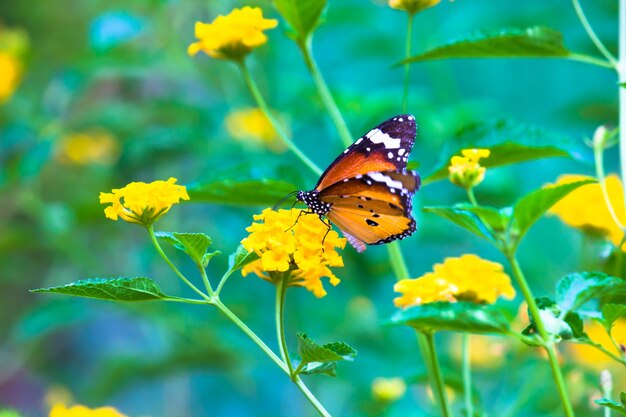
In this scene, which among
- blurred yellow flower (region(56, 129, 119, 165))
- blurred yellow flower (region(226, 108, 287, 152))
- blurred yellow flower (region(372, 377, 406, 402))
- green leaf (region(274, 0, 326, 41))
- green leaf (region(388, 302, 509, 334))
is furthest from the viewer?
blurred yellow flower (region(56, 129, 119, 165))

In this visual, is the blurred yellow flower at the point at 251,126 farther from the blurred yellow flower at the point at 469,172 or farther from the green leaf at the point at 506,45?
the blurred yellow flower at the point at 469,172

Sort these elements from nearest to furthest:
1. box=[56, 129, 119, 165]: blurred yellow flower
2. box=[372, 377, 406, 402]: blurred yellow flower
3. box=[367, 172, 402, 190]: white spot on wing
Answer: box=[367, 172, 402, 190]: white spot on wing < box=[372, 377, 406, 402]: blurred yellow flower < box=[56, 129, 119, 165]: blurred yellow flower

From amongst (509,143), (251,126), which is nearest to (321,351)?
(509,143)

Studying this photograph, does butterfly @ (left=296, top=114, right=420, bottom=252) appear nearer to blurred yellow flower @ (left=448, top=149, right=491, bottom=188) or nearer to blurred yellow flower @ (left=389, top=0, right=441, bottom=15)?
blurred yellow flower @ (left=448, top=149, right=491, bottom=188)

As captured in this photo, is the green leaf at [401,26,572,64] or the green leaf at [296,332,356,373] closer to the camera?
the green leaf at [296,332,356,373]

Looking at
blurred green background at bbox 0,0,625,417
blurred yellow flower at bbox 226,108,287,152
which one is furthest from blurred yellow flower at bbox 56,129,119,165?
blurred yellow flower at bbox 226,108,287,152

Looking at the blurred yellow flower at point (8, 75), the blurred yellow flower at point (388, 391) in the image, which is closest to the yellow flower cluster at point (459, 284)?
the blurred yellow flower at point (388, 391)

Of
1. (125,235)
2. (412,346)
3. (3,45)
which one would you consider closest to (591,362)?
(412,346)
